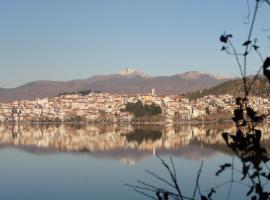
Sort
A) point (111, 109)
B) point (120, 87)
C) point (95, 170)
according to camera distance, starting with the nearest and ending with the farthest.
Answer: point (95, 170), point (111, 109), point (120, 87)

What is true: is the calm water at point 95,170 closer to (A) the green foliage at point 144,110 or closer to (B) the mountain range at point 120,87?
(A) the green foliage at point 144,110

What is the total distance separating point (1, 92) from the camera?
13738cm

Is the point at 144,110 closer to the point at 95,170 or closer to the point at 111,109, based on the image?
the point at 111,109

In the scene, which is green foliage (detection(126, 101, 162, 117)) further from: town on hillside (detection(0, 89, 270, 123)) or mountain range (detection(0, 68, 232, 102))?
mountain range (detection(0, 68, 232, 102))

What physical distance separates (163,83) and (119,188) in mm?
145181

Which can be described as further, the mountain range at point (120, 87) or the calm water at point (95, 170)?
the mountain range at point (120, 87)

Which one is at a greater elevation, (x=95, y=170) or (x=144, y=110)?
(x=144, y=110)

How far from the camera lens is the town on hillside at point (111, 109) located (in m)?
62.5

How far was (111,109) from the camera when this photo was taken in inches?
2862

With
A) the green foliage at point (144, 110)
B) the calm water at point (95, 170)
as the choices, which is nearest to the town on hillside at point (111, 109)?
the green foliage at point (144, 110)

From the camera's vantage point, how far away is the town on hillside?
6253 cm

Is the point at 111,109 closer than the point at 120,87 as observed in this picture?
Yes

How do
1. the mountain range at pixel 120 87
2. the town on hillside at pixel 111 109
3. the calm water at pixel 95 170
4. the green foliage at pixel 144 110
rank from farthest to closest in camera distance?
the mountain range at pixel 120 87 < the town on hillside at pixel 111 109 < the green foliage at pixel 144 110 < the calm water at pixel 95 170

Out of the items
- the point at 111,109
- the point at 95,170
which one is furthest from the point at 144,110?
the point at 95,170
